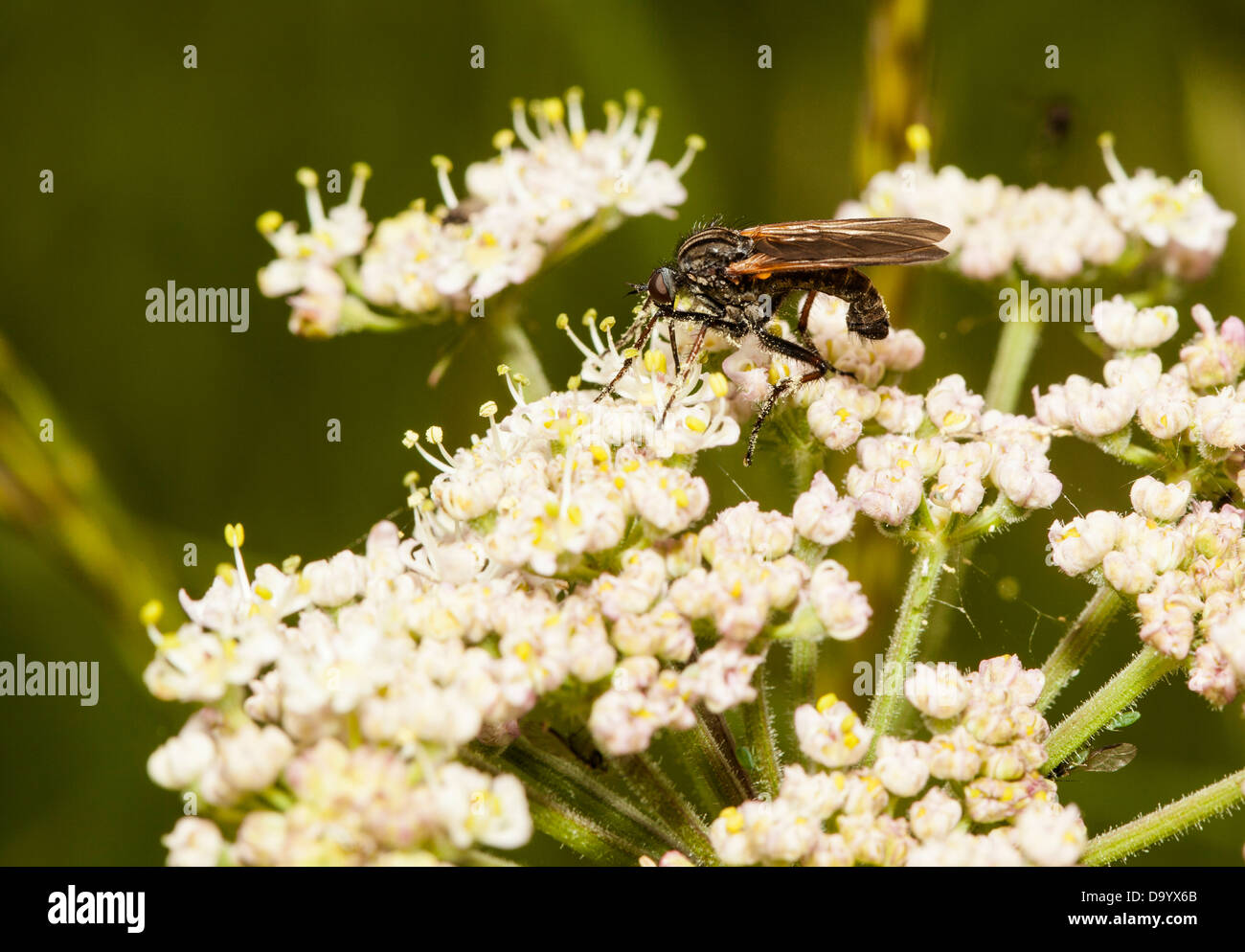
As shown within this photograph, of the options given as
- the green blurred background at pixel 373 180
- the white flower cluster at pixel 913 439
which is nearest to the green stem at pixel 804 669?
the white flower cluster at pixel 913 439

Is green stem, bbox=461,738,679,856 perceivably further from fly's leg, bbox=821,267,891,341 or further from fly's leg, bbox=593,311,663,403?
fly's leg, bbox=821,267,891,341

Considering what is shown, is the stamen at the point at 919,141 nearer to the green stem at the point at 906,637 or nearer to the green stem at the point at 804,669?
the green stem at the point at 906,637

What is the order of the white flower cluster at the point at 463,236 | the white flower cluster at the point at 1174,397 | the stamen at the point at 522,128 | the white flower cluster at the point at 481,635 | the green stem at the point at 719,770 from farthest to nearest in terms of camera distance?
the stamen at the point at 522,128 → the white flower cluster at the point at 463,236 → the white flower cluster at the point at 1174,397 → the green stem at the point at 719,770 → the white flower cluster at the point at 481,635

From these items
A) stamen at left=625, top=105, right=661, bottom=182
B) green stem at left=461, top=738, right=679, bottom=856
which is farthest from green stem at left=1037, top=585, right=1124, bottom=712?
stamen at left=625, top=105, right=661, bottom=182

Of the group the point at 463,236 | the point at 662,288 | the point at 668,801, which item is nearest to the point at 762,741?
the point at 668,801

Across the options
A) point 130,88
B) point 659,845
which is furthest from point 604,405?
point 130,88

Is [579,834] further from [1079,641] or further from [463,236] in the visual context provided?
[463,236]
